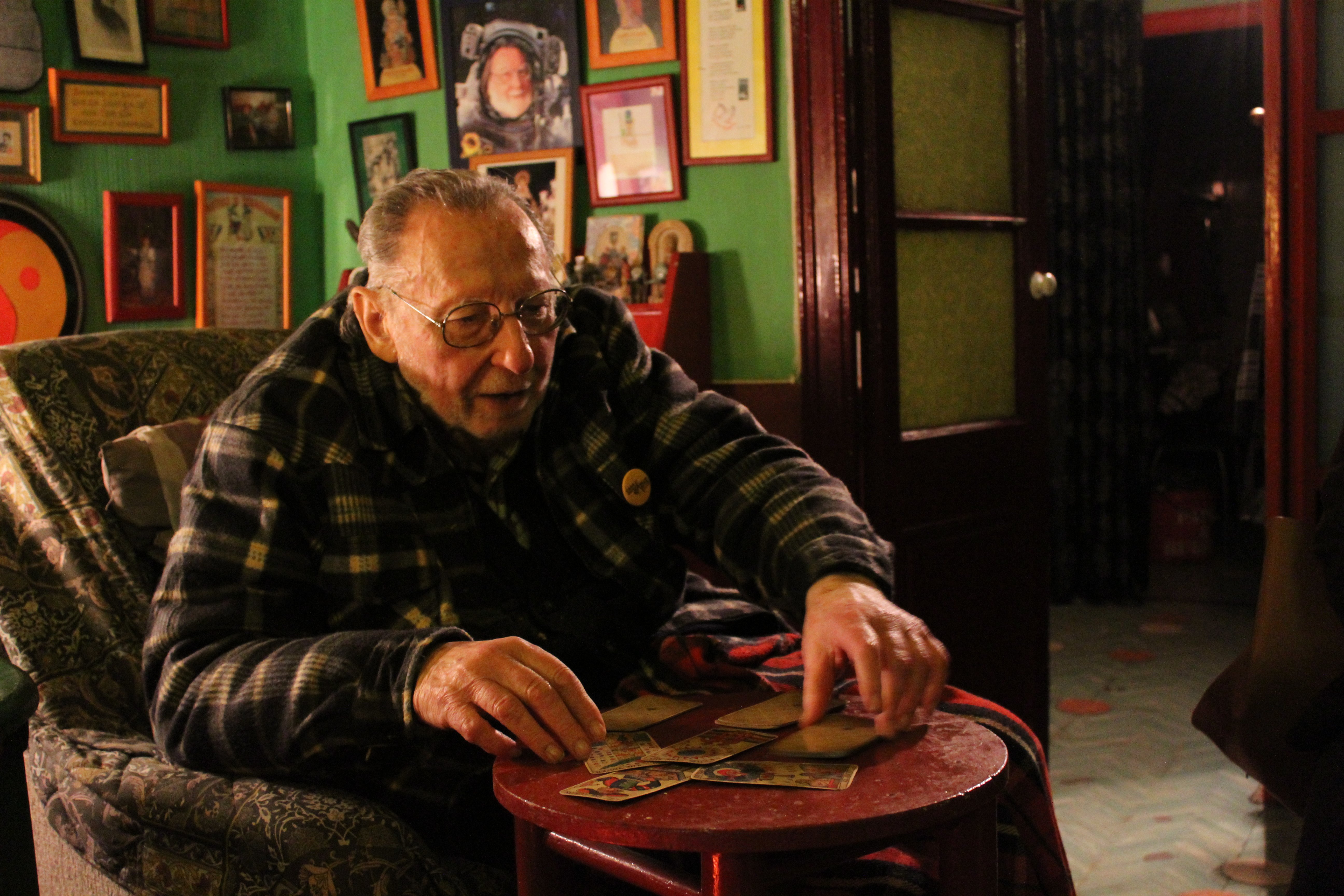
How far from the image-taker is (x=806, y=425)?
2.84 m

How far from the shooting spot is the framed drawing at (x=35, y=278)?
121 inches

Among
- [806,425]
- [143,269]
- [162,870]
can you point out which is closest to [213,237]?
[143,269]

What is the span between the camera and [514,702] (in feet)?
3.73

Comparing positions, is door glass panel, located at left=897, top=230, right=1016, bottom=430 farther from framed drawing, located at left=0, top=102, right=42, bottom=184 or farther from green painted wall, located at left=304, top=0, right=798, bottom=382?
framed drawing, located at left=0, top=102, right=42, bottom=184

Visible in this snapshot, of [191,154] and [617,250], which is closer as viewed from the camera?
[617,250]

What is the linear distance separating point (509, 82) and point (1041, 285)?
156cm

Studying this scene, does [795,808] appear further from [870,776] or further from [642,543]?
[642,543]

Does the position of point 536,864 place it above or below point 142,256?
below

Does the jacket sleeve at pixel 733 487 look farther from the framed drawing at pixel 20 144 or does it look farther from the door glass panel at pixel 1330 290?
the framed drawing at pixel 20 144

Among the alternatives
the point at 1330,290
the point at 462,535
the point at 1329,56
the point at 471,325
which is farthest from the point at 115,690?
the point at 1329,56

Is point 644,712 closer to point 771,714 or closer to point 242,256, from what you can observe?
point 771,714

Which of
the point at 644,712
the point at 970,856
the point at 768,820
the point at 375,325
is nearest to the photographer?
the point at 768,820

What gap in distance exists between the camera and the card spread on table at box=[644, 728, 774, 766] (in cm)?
113

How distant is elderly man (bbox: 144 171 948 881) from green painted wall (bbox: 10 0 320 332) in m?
2.01
